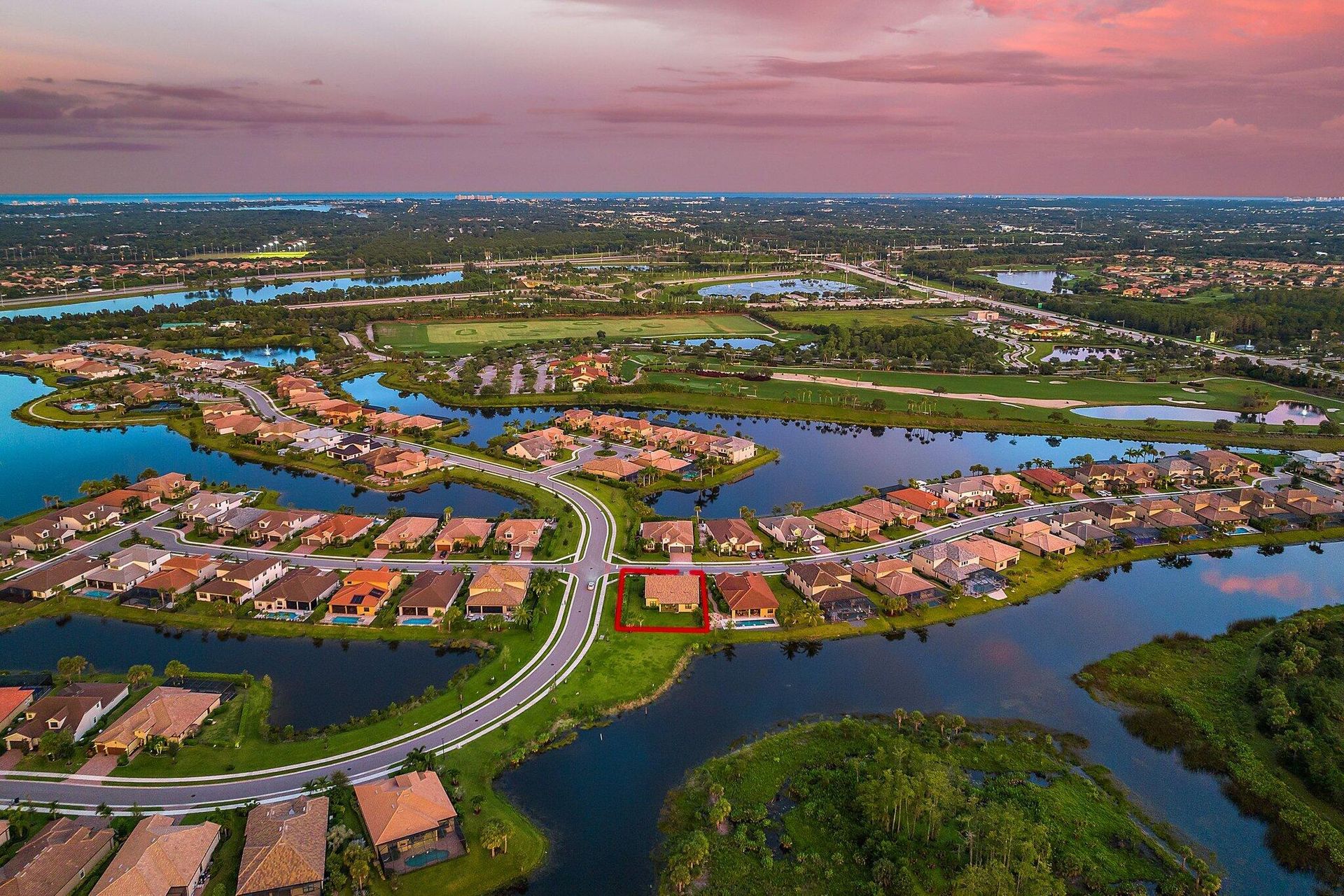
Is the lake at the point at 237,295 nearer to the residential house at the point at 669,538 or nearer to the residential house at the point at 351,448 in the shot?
the residential house at the point at 351,448

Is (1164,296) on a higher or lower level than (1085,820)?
higher

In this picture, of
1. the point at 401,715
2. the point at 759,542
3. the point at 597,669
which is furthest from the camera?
the point at 759,542

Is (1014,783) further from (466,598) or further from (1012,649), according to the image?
(466,598)

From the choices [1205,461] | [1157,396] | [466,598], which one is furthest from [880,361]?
[466,598]

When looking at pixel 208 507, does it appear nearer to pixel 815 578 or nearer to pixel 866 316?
pixel 815 578

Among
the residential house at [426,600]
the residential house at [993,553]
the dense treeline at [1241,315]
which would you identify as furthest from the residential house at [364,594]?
the dense treeline at [1241,315]

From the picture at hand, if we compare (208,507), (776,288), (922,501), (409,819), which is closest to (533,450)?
(208,507)
